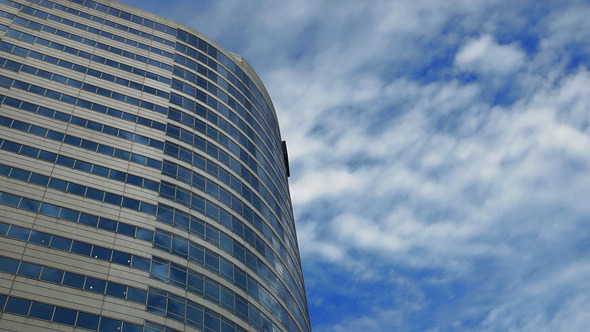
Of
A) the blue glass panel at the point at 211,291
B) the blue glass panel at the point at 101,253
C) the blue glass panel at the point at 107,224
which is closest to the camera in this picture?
the blue glass panel at the point at 101,253

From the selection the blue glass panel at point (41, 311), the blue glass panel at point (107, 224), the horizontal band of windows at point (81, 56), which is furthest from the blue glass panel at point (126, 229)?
the horizontal band of windows at point (81, 56)

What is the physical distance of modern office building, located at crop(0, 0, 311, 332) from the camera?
4159cm

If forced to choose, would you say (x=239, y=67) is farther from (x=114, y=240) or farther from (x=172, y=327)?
(x=172, y=327)

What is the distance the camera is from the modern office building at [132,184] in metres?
41.6

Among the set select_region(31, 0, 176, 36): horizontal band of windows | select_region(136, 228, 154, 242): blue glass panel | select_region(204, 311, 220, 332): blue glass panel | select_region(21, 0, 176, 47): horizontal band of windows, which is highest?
select_region(31, 0, 176, 36): horizontal band of windows

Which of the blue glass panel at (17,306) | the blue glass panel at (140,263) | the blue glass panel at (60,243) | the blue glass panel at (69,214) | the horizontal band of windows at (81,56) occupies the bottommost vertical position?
the blue glass panel at (17,306)

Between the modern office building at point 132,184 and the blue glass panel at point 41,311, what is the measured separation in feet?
0.24

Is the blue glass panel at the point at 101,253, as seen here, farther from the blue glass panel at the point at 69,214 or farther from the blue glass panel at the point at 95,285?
the blue glass panel at the point at 69,214

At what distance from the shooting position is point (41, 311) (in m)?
38.2

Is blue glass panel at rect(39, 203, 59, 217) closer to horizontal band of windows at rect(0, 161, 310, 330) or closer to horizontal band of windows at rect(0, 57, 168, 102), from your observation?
horizontal band of windows at rect(0, 161, 310, 330)

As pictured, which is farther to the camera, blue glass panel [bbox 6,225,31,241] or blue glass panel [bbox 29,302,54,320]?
blue glass panel [bbox 6,225,31,241]

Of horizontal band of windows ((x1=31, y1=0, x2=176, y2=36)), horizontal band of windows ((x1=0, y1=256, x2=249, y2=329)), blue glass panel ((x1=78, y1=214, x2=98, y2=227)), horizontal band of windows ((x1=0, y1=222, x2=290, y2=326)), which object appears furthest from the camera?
horizontal band of windows ((x1=31, y1=0, x2=176, y2=36))

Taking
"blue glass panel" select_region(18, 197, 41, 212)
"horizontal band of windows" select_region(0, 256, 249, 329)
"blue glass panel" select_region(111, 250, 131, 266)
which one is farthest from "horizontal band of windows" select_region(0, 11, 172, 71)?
"horizontal band of windows" select_region(0, 256, 249, 329)

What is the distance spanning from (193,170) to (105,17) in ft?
90.2
